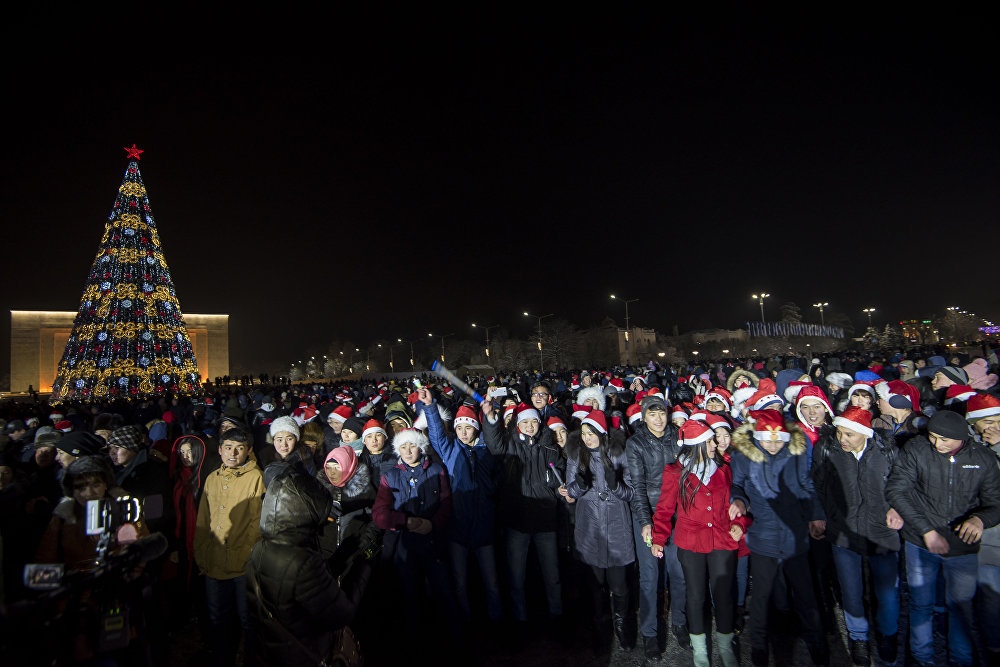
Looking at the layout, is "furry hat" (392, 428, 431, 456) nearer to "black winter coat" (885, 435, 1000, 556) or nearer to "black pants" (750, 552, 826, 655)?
"black pants" (750, 552, 826, 655)

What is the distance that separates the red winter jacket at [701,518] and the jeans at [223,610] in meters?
3.43

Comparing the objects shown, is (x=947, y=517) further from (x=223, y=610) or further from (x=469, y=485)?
(x=223, y=610)

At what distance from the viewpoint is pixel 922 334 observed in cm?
9025

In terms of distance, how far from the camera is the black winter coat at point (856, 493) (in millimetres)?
3811

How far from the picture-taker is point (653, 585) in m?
4.21

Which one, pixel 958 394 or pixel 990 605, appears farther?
pixel 958 394

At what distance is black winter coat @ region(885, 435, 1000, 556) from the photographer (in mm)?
3639

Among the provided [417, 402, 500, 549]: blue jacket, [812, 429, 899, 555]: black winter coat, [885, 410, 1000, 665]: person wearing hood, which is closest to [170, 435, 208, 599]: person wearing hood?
[417, 402, 500, 549]: blue jacket

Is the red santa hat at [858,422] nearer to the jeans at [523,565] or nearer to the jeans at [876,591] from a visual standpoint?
the jeans at [876,591]

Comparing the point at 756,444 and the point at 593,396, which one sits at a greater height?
the point at 593,396

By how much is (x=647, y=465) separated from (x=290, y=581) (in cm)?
Answer: 303

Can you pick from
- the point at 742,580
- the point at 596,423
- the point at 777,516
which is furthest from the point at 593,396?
the point at 777,516

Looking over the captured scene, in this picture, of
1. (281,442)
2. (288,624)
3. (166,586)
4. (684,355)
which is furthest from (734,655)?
(684,355)

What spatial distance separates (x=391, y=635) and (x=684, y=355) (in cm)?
9618
